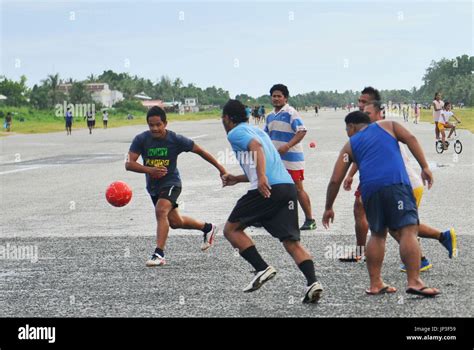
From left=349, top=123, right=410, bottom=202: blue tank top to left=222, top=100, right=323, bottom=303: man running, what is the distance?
0.62m

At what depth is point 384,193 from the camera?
7.22m

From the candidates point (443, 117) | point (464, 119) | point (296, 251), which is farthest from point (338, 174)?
point (464, 119)

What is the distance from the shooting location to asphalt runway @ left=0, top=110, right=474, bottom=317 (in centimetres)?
702

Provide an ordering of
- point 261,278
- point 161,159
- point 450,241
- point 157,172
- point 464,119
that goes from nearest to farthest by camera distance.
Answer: point 261,278
point 450,241
point 157,172
point 161,159
point 464,119

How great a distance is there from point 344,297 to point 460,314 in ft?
3.46

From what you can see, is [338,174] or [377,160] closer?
[377,160]

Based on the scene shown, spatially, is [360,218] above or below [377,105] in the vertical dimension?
below

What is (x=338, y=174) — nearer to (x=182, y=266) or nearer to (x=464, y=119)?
(x=182, y=266)

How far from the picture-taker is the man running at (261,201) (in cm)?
726

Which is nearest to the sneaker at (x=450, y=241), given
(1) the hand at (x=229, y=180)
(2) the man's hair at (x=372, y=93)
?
(2) the man's hair at (x=372, y=93)

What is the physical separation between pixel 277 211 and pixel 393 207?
952 mm

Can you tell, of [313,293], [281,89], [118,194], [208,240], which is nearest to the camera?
[313,293]

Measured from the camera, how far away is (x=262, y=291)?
7.68 meters
